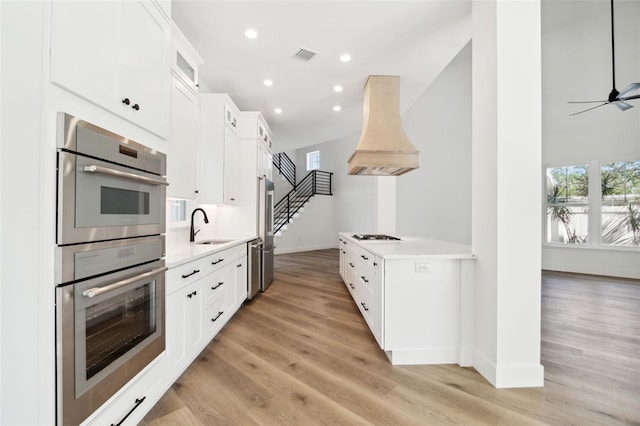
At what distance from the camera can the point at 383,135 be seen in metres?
3.59

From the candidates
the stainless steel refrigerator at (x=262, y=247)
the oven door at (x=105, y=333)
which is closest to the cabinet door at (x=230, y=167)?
the stainless steel refrigerator at (x=262, y=247)

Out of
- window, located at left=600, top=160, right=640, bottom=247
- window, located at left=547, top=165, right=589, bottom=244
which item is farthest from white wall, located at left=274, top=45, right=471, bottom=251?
window, located at left=600, top=160, right=640, bottom=247

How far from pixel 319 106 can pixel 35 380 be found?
463cm

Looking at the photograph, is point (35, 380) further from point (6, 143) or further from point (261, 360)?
point (261, 360)

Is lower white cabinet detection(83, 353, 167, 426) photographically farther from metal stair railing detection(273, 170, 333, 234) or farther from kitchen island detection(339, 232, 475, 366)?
metal stair railing detection(273, 170, 333, 234)

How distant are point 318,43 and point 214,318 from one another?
3040mm

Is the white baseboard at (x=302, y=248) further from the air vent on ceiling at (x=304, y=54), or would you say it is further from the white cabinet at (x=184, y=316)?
the white cabinet at (x=184, y=316)

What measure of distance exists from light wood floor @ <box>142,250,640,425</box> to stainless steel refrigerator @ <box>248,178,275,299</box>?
71 cm

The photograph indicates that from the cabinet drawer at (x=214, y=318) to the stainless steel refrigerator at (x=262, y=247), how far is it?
912 millimetres

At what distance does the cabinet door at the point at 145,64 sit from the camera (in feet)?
4.71

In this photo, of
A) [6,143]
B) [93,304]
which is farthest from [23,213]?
[93,304]

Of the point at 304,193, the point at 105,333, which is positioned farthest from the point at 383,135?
the point at 304,193

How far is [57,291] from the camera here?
1033 mm

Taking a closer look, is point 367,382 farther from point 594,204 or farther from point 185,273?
point 594,204
